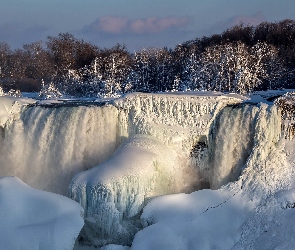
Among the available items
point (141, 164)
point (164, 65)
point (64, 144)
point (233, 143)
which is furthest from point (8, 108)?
point (164, 65)

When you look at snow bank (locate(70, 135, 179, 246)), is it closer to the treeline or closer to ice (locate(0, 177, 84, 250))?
ice (locate(0, 177, 84, 250))

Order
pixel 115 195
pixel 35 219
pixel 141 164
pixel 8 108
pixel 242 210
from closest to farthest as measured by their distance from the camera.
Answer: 1. pixel 35 219
2. pixel 115 195
3. pixel 242 210
4. pixel 141 164
5. pixel 8 108

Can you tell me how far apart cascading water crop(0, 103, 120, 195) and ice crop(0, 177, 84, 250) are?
5.13ft

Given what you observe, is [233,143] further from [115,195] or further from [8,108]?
[8,108]

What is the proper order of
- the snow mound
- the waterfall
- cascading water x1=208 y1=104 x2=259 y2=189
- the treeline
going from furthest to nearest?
the treeline
cascading water x1=208 y1=104 x2=259 y2=189
the waterfall
the snow mound

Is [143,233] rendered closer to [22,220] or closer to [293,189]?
[22,220]

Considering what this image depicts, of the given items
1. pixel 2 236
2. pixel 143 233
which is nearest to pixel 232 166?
pixel 143 233

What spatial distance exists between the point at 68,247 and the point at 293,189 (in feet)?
12.7

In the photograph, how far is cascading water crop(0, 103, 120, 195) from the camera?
8820 mm

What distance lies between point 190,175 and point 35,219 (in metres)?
3.23

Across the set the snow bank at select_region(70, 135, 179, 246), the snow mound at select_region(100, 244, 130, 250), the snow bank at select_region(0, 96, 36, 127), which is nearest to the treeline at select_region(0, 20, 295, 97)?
the snow bank at select_region(0, 96, 36, 127)

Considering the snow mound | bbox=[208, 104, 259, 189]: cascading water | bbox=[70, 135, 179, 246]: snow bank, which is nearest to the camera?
the snow mound

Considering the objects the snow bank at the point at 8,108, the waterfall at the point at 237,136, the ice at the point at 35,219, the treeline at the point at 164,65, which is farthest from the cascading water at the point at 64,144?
the treeline at the point at 164,65

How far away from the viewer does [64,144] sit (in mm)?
8867
